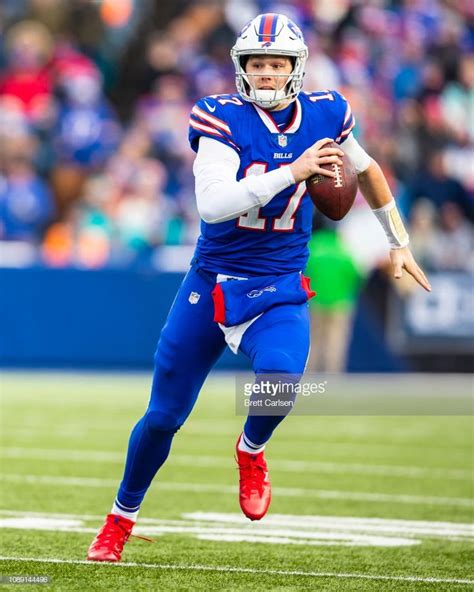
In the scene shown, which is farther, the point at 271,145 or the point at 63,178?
the point at 63,178

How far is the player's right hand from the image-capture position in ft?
13.1

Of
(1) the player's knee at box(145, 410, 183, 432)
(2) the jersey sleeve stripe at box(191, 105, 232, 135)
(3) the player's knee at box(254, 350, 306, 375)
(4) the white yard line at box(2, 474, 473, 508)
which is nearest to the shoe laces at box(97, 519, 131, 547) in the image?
(1) the player's knee at box(145, 410, 183, 432)

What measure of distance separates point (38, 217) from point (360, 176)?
8.28m

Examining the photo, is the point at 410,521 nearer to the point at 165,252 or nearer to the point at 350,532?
the point at 350,532

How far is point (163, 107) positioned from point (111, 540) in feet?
31.5

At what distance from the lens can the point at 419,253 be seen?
12133 millimetres

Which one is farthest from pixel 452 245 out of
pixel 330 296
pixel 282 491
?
pixel 282 491

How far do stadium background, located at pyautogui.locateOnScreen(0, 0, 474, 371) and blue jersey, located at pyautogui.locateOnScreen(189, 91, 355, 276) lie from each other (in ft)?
24.9

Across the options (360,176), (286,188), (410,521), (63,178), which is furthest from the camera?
(63,178)

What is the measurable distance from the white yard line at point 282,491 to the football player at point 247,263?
1.71 metres

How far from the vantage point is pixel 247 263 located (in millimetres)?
4270

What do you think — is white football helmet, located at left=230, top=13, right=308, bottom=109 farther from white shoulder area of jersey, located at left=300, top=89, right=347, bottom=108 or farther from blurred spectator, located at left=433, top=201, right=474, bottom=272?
blurred spectator, located at left=433, top=201, right=474, bottom=272

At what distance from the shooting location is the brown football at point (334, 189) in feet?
13.3

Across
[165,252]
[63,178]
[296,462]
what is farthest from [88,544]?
[63,178]
